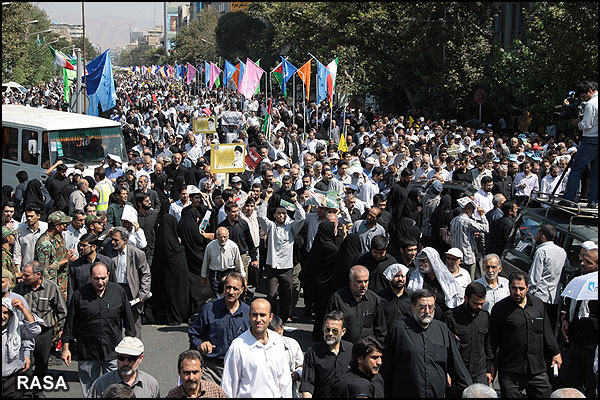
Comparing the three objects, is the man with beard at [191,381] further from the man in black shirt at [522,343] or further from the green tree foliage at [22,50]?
the green tree foliage at [22,50]

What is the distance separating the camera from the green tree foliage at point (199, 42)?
100000 millimetres

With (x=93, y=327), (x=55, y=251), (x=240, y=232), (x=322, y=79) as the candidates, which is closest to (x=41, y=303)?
(x=93, y=327)

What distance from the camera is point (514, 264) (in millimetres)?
9195

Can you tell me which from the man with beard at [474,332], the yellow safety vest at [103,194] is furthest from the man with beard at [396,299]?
the yellow safety vest at [103,194]

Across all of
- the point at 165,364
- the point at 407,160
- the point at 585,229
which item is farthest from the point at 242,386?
the point at 407,160

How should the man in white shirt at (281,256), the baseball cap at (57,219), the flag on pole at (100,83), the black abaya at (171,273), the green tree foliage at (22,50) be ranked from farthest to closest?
1. the green tree foliage at (22,50)
2. the flag on pole at (100,83)
3. the black abaya at (171,273)
4. the man in white shirt at (281,256)
5. the baseball cap at (57,219)

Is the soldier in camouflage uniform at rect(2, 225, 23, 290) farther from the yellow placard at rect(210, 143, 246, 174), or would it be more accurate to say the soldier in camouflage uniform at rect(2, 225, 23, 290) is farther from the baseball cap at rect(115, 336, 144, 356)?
the yellow placard at rect(210, 143, 246, 174)

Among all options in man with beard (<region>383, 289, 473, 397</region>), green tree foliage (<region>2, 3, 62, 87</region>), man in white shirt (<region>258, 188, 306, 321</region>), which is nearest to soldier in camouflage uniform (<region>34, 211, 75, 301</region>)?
man in white shirt (<region>258, 188, 306, 321</region>)

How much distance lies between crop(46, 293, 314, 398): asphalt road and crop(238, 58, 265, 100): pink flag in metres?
18.8

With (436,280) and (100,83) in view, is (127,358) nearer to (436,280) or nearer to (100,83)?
(436,280)

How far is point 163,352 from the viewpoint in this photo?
9.31m

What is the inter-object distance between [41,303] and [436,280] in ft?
12.1

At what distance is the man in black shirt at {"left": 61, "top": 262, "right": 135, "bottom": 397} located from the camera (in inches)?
284

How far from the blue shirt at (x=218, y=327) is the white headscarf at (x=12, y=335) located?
4.57 ft
